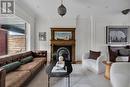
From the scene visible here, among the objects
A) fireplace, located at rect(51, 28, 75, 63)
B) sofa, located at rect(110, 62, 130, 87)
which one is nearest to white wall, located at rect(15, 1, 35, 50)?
fireplace, located at rect(51, 28, 75, 63)

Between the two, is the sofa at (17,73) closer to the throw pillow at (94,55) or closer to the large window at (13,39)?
the large window at (13,39)

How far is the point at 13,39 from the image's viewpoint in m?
10.4

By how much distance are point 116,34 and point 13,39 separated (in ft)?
19.4

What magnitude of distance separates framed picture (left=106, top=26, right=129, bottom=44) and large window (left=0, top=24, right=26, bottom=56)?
4.77 metres

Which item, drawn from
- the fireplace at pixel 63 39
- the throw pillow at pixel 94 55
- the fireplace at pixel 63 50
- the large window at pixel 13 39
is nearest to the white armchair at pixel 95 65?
the throw pillow at pixel 94 55

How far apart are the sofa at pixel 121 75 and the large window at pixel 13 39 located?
714cm

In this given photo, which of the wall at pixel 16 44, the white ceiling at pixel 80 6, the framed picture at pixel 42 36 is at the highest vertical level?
the white ceiling at pixel 80 6

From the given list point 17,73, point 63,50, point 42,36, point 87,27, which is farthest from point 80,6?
point 17,73

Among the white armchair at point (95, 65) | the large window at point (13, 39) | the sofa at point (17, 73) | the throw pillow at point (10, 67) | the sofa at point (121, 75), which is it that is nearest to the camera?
the sofa at point (17, 73)

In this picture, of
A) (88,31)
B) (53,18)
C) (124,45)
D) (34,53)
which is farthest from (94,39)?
(34,53)

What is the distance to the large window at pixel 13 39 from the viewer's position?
33.2ft

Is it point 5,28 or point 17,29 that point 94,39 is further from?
point 5,28

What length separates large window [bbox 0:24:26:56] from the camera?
10.1 m

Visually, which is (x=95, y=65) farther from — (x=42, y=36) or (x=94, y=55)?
(x=42, y=36)
